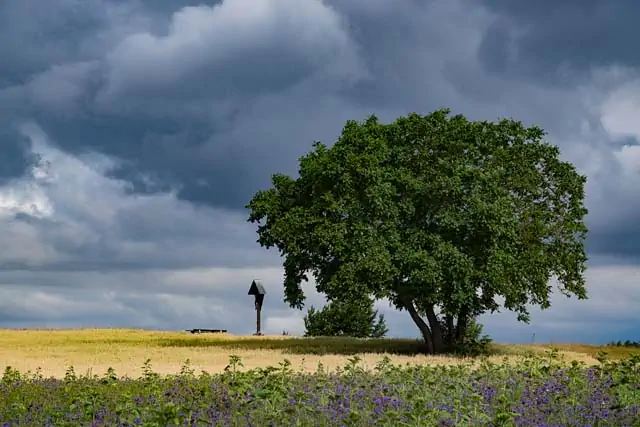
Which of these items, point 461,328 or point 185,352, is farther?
point 185,352

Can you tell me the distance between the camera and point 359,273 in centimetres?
3594

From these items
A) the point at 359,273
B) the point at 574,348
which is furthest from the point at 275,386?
the point at 574,348

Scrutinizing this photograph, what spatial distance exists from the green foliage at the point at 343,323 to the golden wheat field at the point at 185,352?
4.79 m

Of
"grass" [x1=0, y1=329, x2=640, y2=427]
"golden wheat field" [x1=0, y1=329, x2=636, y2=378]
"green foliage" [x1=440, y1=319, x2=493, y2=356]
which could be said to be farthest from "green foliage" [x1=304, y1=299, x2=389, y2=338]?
"grass" [x1=0, y1=329, x2=640, y2=427]

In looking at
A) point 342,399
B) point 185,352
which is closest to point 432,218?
point 185,352

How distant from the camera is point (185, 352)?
41.8m

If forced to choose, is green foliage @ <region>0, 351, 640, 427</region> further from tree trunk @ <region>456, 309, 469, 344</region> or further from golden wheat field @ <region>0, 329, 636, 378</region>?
tree trunk @ <region>456, 309, 469, 344</region>

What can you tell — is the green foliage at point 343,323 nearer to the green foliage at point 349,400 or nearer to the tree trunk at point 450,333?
the tree trunk at point 450,333

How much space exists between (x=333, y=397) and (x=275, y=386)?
3.34 ft

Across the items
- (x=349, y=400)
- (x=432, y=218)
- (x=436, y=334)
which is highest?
(x=432, y=218)

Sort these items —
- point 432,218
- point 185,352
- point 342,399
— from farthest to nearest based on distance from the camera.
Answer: point 185,352
point 432,218
point 342,399

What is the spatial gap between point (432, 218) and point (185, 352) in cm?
1493

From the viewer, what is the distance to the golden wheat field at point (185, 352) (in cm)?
3180

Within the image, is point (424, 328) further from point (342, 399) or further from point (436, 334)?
point (342, 399)
